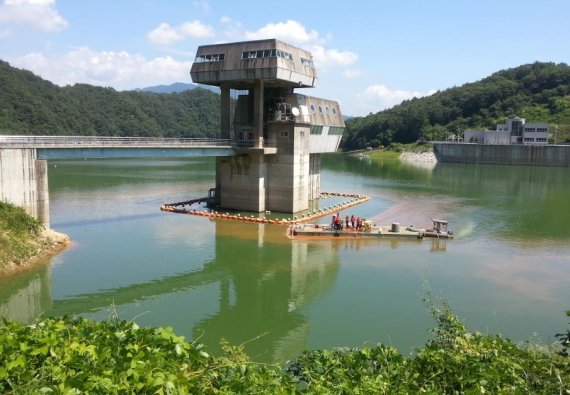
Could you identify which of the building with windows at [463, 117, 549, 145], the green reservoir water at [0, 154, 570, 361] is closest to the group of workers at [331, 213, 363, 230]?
the green reservoir water at [0, 154, 570, 361]

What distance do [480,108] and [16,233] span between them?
17070 centimetres

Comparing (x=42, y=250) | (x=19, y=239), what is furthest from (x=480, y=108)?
(x=19, y=239)

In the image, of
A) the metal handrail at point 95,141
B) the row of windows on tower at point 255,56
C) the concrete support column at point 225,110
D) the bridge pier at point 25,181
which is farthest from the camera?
the concrete support column at point 225,110

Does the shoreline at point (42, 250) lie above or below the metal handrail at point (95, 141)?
below

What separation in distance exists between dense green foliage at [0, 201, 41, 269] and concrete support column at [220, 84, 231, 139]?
21.6 metres

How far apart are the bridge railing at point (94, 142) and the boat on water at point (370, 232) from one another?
11.8 metres

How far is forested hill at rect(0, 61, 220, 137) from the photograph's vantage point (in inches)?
4791

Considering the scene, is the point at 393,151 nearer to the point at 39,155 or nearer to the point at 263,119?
the point at 263,119

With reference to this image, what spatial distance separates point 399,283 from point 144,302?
509 inches

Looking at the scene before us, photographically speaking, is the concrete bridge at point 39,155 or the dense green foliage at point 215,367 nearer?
the dense green foliage at point 215,367

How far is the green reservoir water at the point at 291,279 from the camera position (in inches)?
784

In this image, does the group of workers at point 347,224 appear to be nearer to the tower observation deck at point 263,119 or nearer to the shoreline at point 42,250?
the tower observation deck at point 263,119

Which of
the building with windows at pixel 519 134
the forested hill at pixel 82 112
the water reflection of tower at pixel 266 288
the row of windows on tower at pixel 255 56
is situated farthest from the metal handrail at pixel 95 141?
the building with windows at pixel 519 134

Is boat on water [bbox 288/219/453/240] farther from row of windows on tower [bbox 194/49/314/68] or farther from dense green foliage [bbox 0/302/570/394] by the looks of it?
dense green foliage [bbox 0/302/570/394]
